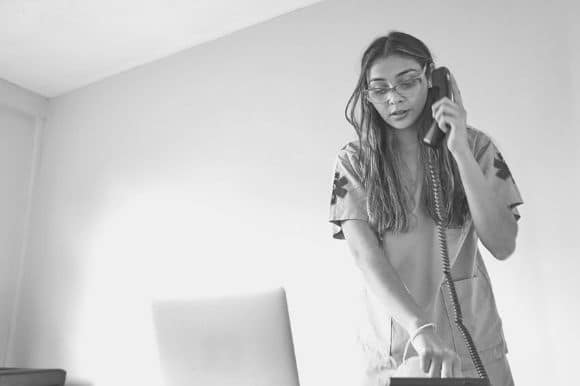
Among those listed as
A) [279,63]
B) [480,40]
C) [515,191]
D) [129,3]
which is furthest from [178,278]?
[515,191]

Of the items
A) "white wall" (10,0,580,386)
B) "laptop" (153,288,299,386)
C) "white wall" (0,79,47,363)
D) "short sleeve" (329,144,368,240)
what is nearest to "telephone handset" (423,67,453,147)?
"short sleeve" (329,144,368,240)

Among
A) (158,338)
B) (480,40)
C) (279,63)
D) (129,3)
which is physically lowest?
(158,338)

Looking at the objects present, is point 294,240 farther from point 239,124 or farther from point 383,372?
point 383,372

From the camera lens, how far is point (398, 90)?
3.69 ft

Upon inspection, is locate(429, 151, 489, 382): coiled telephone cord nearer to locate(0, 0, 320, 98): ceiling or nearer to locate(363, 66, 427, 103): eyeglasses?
locate(363, 66, 427, 103): eyeglasses

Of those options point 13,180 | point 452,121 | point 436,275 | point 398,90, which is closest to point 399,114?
point 398,90

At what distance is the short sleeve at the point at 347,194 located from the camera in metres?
1.17

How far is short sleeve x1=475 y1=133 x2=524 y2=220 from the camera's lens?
1.08 metres

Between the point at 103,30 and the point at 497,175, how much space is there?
263 cm

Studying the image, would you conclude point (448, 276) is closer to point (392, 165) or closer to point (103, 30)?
point (392, 165)

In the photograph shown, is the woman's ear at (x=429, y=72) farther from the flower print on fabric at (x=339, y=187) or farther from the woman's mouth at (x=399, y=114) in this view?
the flower print on fabric at (x=339, y=187)

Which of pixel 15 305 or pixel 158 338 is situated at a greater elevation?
pixel 15 305

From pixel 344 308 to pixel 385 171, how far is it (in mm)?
1225

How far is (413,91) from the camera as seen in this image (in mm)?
1128
